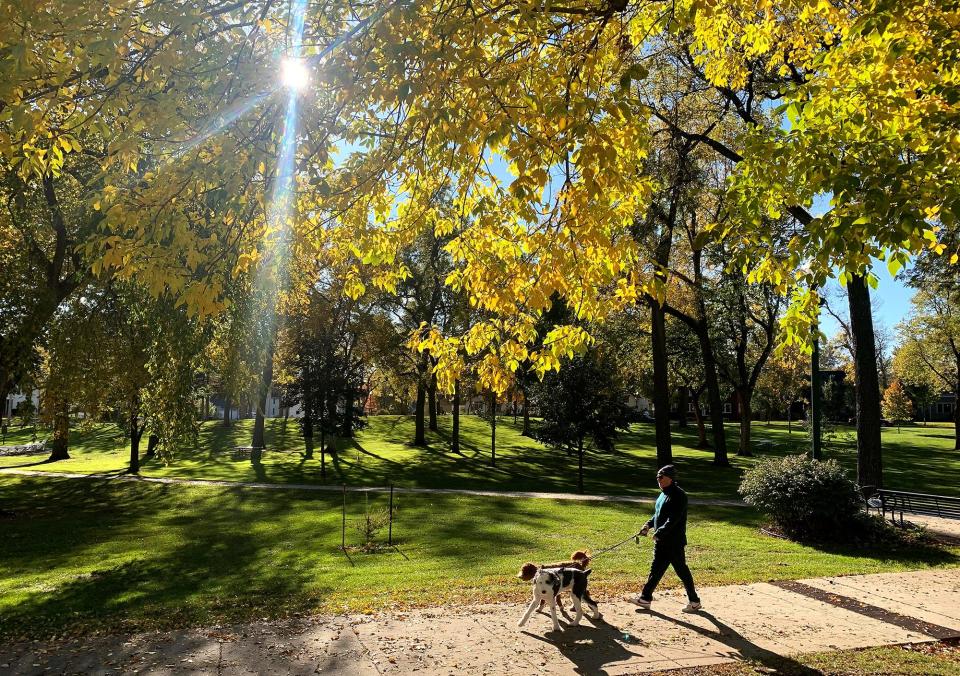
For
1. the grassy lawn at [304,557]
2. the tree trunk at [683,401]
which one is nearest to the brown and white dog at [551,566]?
the grassy lawn at [304,557]

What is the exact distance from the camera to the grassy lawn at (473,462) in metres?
24.1

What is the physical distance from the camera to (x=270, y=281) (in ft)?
54.2

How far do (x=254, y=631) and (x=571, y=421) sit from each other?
51.1ft

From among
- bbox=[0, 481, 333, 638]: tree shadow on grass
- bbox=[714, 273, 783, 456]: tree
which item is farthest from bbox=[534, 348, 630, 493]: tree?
bbox=[714, 273, 783, 456]: tree

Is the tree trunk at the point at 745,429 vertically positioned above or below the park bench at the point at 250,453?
above

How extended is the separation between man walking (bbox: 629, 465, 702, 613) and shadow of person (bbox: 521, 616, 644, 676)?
86cm

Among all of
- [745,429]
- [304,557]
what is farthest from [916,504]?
[745,429]

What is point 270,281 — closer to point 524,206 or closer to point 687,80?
point 687,80

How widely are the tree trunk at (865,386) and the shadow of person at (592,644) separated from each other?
9118 millimetres

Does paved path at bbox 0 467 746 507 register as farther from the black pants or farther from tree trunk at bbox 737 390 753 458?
tree trunk at bbox 737 390 753 458

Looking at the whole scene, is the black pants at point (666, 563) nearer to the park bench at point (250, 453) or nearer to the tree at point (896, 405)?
the park bench at point (250, 453)

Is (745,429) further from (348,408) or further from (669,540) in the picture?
(669,540)

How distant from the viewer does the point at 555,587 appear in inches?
255

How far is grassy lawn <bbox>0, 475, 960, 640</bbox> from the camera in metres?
8.01
